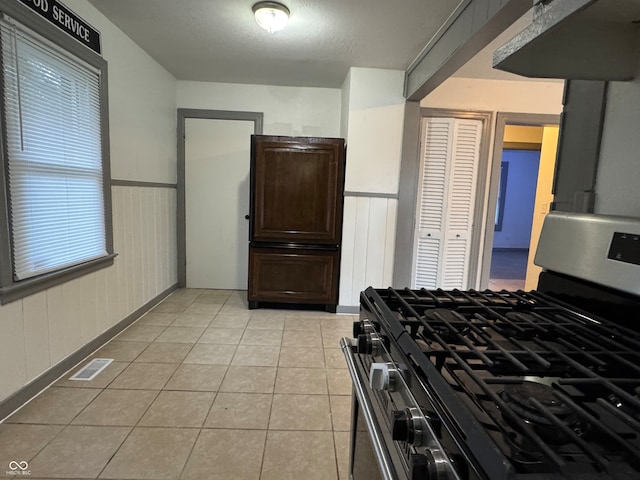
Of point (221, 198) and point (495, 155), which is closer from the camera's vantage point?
point (495, 155)

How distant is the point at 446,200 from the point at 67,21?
3.33m

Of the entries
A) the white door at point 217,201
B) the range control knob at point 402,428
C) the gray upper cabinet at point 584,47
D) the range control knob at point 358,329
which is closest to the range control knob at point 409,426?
the range control knob at point 402,428

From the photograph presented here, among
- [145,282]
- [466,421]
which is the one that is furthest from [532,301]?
[145,282]

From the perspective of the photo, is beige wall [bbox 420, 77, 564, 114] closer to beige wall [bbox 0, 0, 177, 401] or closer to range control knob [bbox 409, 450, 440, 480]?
beige wall [bbox 0, 0, 177, 401]

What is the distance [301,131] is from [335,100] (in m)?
0.53

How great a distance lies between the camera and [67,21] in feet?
7.00

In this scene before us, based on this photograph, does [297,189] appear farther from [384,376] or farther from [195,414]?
[384,376]

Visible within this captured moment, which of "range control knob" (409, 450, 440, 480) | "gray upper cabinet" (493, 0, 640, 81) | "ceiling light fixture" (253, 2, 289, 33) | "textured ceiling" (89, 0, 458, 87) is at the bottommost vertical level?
"range control knob" (409, 450, 440, 480)

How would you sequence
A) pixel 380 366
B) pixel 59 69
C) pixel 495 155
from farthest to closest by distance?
pixel 495 155, pixel 59 69, pixel 380 366

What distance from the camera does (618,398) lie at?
605mm

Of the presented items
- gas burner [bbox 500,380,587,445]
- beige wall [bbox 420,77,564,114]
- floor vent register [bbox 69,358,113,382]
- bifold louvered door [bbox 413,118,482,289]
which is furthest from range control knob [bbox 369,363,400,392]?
beige wall [bbox 420,77,564,114]

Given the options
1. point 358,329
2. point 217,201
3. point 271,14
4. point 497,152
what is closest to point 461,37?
point 271,14

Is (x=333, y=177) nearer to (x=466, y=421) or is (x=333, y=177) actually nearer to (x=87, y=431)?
(x=87, y=431)

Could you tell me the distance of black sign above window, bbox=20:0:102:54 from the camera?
1.92m
